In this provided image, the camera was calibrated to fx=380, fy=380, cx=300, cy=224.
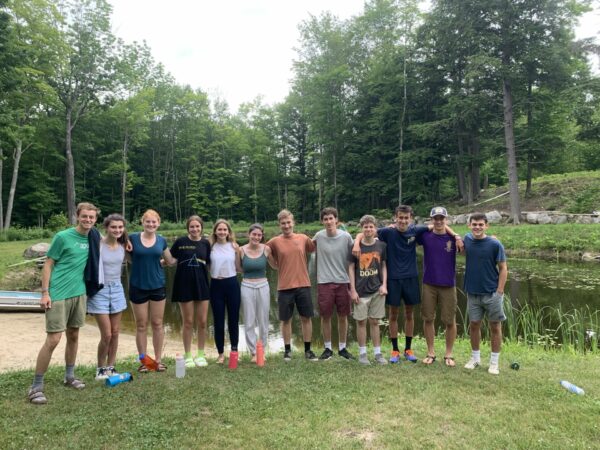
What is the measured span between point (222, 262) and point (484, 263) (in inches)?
135

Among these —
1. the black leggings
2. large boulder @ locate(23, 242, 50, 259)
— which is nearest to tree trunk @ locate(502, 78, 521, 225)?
the black leggings

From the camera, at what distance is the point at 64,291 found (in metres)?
4.12

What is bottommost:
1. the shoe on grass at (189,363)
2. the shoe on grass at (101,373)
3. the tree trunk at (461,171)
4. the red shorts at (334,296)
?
the shoe on grass at (189,363)

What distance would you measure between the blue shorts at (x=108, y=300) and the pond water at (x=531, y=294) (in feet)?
10.5

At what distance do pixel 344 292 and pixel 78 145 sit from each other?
35.5m

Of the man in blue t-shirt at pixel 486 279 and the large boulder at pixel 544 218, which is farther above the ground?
the large boulder at pixel 544 218

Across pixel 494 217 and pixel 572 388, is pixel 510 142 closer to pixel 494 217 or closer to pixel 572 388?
pixel 494 217

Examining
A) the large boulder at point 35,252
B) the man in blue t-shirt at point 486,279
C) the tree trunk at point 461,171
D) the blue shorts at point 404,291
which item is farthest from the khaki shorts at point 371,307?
the tree trunk at point 461,171

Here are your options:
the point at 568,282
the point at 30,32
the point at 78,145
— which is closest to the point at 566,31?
the point at 568,282

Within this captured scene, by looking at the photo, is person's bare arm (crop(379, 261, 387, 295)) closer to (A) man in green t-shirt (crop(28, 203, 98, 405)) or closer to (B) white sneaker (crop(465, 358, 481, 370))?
(B) white sneaker (crop(465, 358, 481, 370))

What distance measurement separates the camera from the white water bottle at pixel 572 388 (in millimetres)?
4046

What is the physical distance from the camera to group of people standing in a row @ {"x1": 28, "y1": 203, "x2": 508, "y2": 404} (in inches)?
187

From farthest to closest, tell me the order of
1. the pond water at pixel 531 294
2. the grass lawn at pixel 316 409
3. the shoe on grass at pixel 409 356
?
the pond water at pixel 531 294 < the shoe on grass at pixel 409 356 < the grass lawn at pixel 316 409

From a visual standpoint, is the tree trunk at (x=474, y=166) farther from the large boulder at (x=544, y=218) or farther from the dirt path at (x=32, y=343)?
the dirt path at (x=32, y=343)
